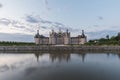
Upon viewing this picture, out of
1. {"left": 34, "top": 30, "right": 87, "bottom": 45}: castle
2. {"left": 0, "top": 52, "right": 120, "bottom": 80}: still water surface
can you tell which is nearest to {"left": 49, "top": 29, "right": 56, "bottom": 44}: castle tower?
{"left": 34, "top": 30, "right": 87, "bottom": 45}: castle

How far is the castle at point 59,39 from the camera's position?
129 metres

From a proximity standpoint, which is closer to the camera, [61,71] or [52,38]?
[61,71]

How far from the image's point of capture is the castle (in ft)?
423

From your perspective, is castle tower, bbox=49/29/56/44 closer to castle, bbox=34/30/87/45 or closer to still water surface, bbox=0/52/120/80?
castle, bbox=34/30/87/45

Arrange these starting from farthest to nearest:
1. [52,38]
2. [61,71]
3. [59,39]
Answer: [59,39] → [52,38] → [61,71]

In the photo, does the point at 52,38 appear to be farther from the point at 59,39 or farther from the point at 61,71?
the point at 61,71

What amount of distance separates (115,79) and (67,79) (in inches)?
182

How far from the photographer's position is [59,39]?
131500 mm

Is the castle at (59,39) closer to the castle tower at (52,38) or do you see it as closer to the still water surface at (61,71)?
the castle tower at (52,38)

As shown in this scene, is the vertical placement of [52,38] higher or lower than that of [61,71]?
higher

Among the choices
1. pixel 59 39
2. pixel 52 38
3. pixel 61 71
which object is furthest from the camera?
pixel 59 39

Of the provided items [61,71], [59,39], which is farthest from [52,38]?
[61,71]

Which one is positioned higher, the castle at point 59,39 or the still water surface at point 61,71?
the castle at point 59,39

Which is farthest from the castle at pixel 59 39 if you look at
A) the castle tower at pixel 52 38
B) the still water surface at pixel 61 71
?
the still water surface at pixel 61 71
